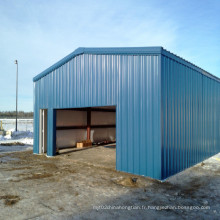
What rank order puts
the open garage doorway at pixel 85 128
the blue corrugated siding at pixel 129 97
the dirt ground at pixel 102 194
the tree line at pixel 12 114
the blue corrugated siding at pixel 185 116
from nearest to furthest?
the dirt ground at pixel 102 194 → the blue corrugated siding at pixel 129 97 → the blue corrugated siding at pixel 185 116 → the open garage doorway at pixel 85 128 → the tree line at pixel 12 114

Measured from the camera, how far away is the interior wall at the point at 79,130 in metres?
15.5

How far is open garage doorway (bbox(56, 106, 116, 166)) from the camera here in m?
15.4

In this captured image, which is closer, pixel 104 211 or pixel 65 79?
pixel 104 211

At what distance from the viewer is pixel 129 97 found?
877 centimetres

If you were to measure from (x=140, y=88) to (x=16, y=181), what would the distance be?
5.56m

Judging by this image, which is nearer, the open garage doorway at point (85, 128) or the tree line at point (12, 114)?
the open garage doorway at point (85, 128)

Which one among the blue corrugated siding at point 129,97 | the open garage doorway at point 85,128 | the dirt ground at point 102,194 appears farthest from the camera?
the open garage doorway at point 85,128

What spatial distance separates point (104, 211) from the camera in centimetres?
522

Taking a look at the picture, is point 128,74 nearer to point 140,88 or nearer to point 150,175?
point 140,88

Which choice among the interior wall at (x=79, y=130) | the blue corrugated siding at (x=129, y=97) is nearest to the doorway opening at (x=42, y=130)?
the interior wall at (x=79, y=130)

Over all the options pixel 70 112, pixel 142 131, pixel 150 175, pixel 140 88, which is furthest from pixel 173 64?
pixel 70 112

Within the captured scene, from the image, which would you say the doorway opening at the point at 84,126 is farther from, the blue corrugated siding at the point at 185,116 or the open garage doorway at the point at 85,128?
the blue corrugated siding at the point at 185,116

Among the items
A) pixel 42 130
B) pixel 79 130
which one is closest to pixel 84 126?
pixel 79 130

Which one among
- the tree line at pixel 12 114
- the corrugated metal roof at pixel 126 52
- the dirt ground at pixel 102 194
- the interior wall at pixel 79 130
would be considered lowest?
the dirt ground at pixel 102 194
